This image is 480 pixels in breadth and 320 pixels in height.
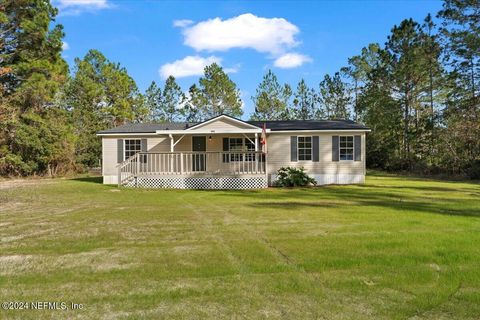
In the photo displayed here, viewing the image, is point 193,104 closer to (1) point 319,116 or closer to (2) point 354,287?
(1) point 319,116

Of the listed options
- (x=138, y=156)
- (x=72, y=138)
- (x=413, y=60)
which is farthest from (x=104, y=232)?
(x=413, y=60)

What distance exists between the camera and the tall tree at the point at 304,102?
4625 centimetres

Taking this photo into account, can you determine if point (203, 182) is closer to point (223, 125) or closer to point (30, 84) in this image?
point (223, 125)

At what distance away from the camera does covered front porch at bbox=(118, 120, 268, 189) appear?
56.4ft

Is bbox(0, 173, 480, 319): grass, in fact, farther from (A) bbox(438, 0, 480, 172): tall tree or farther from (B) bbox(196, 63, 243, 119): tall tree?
(B) bbox(196, 63, 243, 119): tall tree

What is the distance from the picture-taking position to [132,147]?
1964 cm

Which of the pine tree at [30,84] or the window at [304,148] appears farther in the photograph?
the pine tree at [30,84]

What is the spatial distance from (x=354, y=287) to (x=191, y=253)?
2.51m

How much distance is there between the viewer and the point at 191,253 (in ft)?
18.2

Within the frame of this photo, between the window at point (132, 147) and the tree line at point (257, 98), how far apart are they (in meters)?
6.33

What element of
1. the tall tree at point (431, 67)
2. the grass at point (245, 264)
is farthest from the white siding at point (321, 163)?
the tall tree at point (431, 67)

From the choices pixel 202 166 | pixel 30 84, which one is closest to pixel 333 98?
pixel 202 166

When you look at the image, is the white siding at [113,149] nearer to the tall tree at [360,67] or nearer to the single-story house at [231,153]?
the single-story house at [231,153]

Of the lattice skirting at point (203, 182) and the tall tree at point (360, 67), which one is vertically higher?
the tall tree at point (360, 67)
